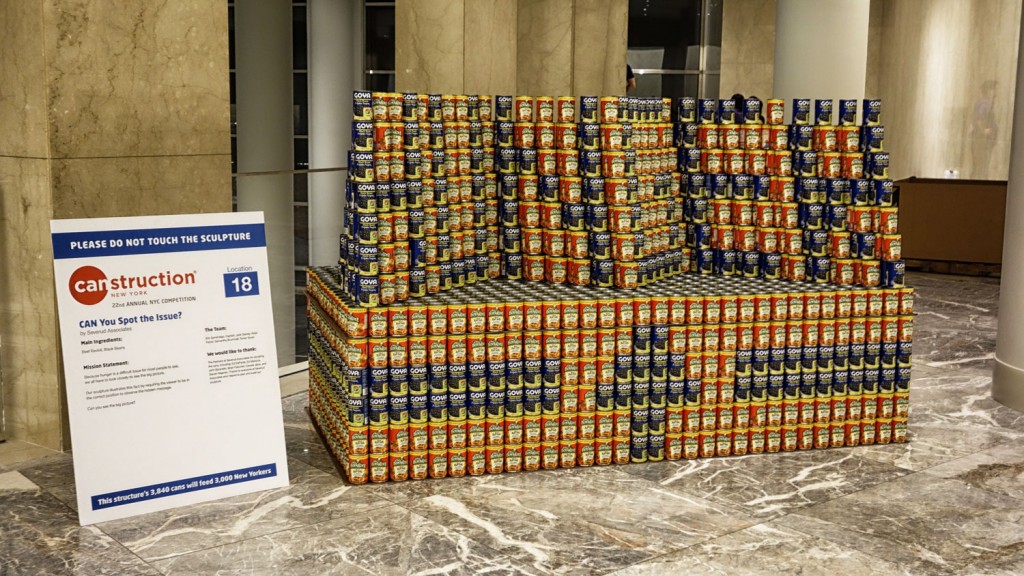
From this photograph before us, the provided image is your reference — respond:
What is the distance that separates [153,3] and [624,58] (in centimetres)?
631

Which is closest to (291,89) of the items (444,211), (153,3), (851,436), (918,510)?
(153,3)

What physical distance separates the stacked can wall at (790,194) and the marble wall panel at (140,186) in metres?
2.70

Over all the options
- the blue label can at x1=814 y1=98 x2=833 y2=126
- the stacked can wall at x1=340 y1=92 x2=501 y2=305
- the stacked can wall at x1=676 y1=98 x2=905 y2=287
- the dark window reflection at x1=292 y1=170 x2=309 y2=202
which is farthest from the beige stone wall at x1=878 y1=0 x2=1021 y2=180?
the stacked can wall at x1=340 y1=92 x2=501 y2=305

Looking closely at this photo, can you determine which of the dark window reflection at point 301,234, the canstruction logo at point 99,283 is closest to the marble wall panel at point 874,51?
the dark window reflection at point 301,234

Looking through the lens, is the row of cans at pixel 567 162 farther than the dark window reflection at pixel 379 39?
No

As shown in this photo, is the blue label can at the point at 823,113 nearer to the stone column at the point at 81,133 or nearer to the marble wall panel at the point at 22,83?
the stone column at the point at 81,133

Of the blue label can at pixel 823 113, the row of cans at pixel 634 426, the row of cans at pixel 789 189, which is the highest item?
the blue label can at pixel 823 113

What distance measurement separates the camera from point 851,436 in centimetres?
637

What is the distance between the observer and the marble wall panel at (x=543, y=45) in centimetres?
1059

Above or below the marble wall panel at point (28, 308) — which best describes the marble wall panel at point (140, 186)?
above

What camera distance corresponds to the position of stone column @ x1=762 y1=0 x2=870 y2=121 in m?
8.91

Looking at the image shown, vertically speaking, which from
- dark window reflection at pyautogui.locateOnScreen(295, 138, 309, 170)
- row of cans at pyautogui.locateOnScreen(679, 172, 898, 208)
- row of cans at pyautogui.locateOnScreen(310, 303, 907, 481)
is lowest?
row of cans at pyautogui.locateOnScreen(310, 303, 907, 481)

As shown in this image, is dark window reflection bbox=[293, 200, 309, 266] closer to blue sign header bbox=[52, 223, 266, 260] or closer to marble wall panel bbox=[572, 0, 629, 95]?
blue sign header bbox=[52, 223, 266, 260]

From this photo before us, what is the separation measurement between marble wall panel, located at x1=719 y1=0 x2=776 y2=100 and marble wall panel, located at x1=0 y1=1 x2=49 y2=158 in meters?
12.1
